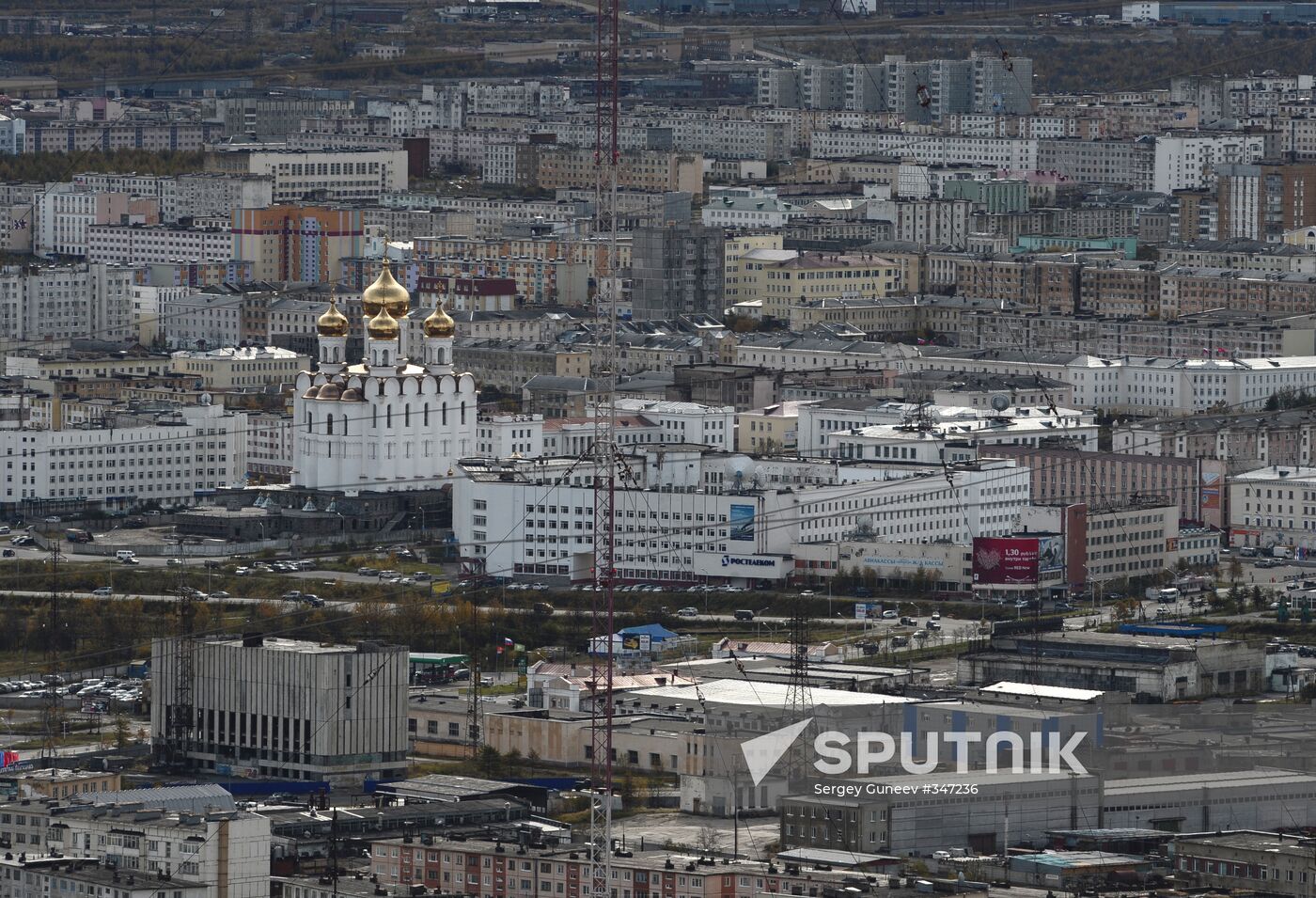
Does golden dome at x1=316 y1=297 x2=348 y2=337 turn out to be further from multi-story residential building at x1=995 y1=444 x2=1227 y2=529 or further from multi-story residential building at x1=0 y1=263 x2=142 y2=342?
multi-story residential building at x1=0 y1=263 x2=142 y2=342

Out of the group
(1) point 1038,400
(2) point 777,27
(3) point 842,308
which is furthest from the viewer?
(2) point 777,27

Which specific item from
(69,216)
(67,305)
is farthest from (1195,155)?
(67,305)

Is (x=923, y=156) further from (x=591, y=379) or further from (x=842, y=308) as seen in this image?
(x=591, y=379)


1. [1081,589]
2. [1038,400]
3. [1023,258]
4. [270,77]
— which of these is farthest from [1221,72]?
[1081,589]

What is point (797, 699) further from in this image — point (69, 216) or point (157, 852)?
point (69, 216)

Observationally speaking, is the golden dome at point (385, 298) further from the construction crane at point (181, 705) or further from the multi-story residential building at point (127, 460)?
the construction crane at point (181, 705)

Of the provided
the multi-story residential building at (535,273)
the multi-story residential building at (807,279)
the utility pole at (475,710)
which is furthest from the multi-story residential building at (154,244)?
the utility pole at (475,710)
